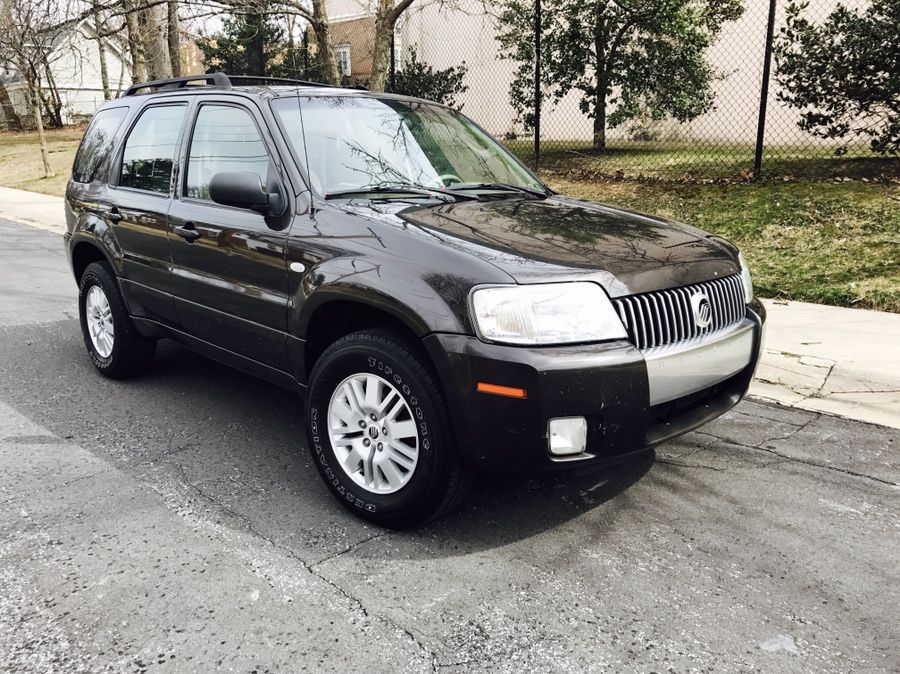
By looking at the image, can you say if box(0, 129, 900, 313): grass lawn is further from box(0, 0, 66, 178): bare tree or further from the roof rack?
box(0, 0, 66, 178): bare tree

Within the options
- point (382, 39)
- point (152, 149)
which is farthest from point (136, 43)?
point (152, 149)

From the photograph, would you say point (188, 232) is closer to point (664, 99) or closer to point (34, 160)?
point (664, 99)

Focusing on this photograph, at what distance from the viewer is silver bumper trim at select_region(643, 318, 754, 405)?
119 inches

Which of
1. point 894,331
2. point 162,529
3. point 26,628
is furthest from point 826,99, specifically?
point 26,628

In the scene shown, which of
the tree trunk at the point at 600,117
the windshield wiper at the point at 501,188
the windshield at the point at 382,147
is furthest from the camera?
the tree trunk at the point at 600,117

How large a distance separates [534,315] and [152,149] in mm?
2946

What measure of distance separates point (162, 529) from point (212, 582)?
1.70 feet

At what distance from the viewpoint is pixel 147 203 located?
180 inches

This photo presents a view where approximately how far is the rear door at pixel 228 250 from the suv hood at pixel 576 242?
2.03 feet

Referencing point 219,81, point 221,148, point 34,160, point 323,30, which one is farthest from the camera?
point 34,160

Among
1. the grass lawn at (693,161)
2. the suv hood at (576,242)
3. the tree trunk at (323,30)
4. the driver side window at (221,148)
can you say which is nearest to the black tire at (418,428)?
the suv hood at (576,242)

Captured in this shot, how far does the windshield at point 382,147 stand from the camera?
12.4ft

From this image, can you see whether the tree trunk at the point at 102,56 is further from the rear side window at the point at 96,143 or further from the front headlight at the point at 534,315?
the front headlight at the point at 534,315

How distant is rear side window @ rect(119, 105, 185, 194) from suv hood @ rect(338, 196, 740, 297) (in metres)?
1.67
